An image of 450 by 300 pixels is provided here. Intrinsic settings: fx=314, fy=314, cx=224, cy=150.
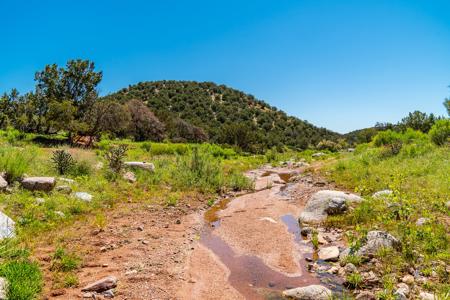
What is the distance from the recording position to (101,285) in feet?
16.2

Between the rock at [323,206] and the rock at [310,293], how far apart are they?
4051 millimetres

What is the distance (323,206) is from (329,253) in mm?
2726

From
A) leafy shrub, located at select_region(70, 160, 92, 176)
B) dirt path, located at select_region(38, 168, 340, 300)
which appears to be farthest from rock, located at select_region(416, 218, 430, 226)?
leafy shrub, located at select_region(70, 160, 92, 176)

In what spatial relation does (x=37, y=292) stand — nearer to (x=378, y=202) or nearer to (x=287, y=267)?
(x=287, y=267)

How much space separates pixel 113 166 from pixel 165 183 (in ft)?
7.31

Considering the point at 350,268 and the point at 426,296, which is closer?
the point at 426,296

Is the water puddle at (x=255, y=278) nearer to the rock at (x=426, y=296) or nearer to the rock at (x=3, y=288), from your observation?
the rock at (x=426, y=296)

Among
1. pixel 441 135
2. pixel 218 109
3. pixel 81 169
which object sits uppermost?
pixel 218 109

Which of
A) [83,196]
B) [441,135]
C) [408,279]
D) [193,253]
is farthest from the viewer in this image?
[441,135]

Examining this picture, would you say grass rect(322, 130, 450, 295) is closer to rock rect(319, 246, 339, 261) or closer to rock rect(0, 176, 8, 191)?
rock rect(319, 246, 339, 261)

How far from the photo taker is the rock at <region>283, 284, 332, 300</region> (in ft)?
15.8

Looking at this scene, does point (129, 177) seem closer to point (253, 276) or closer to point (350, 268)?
point (253, 276)

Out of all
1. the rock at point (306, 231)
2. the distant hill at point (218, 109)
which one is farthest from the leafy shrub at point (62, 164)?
the distant hill at point (218, 109)

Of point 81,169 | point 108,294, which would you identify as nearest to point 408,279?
point 108,294
